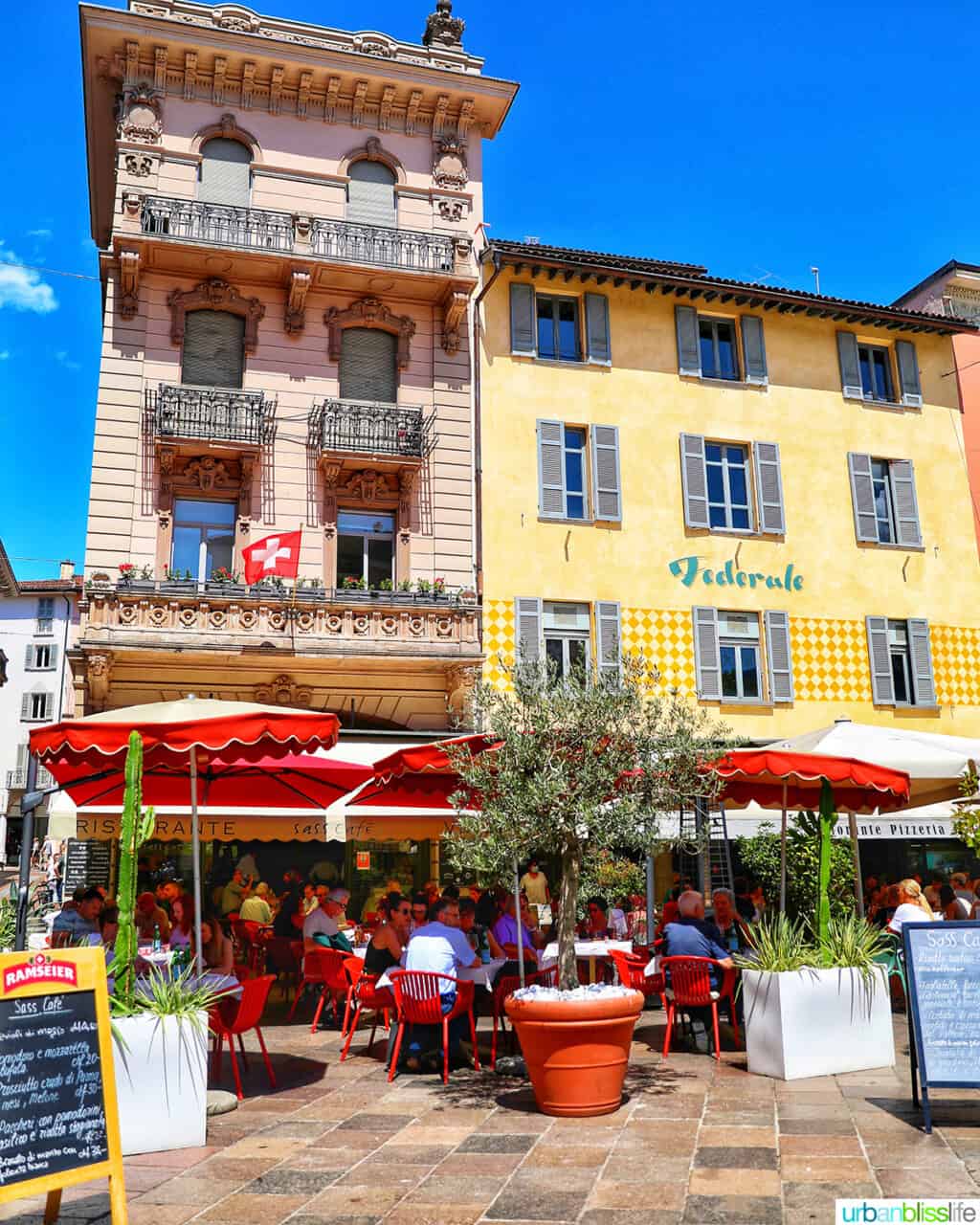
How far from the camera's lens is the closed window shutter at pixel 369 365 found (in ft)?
65.1

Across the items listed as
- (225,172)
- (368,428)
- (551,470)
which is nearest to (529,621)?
(551,470)

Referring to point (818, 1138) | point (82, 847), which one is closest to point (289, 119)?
point (82, 847)

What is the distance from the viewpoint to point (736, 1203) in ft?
17.3

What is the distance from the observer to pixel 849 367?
902 inches

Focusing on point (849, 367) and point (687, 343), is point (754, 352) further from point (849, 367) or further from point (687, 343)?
point (849, 367)

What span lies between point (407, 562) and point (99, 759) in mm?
10711

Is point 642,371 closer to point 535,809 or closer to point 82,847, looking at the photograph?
point 82,847

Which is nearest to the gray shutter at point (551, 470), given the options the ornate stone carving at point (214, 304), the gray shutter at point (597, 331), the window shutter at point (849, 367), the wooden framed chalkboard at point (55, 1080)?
the gray shutter at point (597, 331)

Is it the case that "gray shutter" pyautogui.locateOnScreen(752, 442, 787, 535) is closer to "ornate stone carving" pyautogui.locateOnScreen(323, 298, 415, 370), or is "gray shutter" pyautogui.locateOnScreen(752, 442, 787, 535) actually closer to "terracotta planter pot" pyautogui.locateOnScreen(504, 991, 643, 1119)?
"ornate stone carving" pyautogui.locateOnScreen(323, 298, 415, 370)

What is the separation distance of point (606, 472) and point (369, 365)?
484cm

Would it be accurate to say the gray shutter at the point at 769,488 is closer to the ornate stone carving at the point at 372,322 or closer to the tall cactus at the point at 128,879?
the ornate stone carving at the point at 372,322

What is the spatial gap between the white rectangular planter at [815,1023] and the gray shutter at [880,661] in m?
13.6

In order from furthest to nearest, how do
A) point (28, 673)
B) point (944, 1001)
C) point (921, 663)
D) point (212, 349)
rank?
point (28, 673)
point (921, 663)
point (212, 349)
point (944, 1001)

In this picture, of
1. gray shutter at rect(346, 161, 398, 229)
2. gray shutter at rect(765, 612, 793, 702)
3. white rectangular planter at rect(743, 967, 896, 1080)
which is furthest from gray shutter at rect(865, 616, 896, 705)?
white rectangular planter at rect(743, 967, 896, 1080)
